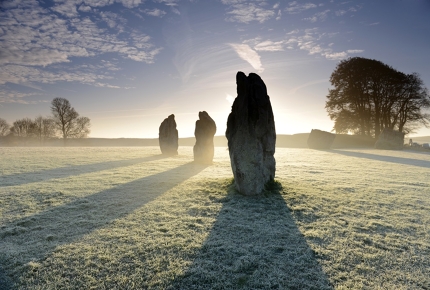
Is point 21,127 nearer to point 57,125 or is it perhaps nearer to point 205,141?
point 57,125

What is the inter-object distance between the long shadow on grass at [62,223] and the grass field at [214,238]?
3 centimetres

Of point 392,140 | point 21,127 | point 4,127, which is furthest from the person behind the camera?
point 4,127

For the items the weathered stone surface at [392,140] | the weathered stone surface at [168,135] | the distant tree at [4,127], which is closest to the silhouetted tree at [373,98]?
the weathered stone surface at [392,140]

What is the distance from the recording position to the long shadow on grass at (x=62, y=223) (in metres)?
4.51

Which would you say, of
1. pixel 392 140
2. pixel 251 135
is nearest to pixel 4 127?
pixel 251 135

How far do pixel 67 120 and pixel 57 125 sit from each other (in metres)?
2.17

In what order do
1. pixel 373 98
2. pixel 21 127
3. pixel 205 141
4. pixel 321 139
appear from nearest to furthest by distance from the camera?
1. pixel 205 141
2. pixel 321 139
3. pixel 373 98
4. pixel 21 127

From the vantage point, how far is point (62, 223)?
590 cm

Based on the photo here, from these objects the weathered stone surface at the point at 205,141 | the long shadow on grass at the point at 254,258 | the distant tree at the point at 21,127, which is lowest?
the long shadow on grass at the point at 254,258

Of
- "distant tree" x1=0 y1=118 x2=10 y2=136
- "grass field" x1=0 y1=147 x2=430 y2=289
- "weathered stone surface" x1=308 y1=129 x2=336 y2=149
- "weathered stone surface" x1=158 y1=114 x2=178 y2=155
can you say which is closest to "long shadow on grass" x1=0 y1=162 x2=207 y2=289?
"grass field" x1=0 y1=147 x2=430 y2=289

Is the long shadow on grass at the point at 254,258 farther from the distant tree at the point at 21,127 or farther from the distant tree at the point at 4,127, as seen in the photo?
Result: the distant tree at the point at 4,127

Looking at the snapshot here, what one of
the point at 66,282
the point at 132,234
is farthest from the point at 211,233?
the point at 66,282

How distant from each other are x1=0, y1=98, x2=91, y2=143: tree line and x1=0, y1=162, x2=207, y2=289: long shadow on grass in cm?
4403

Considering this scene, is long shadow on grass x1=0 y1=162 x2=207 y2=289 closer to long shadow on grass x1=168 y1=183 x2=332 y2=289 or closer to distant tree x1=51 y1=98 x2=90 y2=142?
long shadow on grass x1=168 y1=183 x2=332 y2=289
